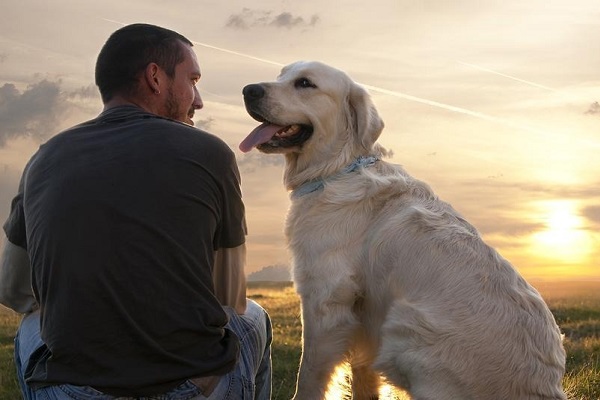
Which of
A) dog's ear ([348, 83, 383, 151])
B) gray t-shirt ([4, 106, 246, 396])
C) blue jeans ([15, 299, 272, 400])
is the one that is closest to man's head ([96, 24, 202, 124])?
gray t-shirt ([4, 106, 246, 396])

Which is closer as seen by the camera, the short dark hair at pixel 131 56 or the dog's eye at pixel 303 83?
the short dark hair at pixel 131 56

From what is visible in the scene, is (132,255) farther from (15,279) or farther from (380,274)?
(380,274)

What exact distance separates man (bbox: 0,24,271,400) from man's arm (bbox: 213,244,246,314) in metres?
0.08

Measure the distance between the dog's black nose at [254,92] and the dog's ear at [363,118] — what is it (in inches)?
23.8

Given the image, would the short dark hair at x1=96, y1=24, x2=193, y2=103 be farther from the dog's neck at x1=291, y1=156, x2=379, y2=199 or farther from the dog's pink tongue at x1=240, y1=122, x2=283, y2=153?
the dog's neck at x1=291, y1=156, x2=379, y2=199

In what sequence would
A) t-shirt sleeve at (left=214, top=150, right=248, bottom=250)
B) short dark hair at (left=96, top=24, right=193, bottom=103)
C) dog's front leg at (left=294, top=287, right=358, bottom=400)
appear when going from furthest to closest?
dog's front leg at (left=294, top=287, right=358, bottom=400) → short dark hair at (left=96, top=24, right=193, bottom=103) → t-shirt sleeve at (left=214, top=150, right=248, bottom=250)

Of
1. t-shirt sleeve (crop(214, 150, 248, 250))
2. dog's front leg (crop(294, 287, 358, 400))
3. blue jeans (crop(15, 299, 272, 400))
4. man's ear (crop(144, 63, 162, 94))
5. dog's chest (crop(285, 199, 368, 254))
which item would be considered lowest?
dog's front leg (crop(294, 287, 358, 400))

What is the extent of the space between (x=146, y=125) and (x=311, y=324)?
1935mm

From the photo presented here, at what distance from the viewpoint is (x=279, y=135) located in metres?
5.37

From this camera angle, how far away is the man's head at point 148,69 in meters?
3.71

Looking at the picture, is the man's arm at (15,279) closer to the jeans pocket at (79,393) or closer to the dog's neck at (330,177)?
the jeans pocket at (79,393)

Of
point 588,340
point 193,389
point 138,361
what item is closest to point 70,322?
point 138,361

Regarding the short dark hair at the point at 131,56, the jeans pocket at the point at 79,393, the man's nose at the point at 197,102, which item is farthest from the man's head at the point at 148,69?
the jeans pocket at the point at 79,393

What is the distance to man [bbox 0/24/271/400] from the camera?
3.23m
